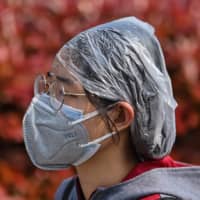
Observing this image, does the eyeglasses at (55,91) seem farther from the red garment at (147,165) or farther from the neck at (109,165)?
the red garment at (147,165)

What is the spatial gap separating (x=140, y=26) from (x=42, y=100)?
42 centimetres

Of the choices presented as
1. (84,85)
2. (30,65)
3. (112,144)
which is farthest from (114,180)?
(30,65)

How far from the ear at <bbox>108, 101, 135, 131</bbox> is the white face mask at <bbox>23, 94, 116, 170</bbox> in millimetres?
45

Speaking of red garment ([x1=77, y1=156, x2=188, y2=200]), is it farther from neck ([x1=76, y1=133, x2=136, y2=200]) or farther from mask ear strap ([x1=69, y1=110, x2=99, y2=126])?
mask ear strap ([x1=69, y1=110, x2=99, y2=126])

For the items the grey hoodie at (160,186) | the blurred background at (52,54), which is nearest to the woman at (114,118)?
the grey hoodie at (160,186)

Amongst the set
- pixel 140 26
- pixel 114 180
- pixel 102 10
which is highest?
pixel 140 26

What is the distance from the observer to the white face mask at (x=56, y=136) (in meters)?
3.17

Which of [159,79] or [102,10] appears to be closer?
[159,79]

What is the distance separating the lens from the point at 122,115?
3.12 meters

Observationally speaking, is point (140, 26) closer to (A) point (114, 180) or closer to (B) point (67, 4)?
(A) point (114, 180)

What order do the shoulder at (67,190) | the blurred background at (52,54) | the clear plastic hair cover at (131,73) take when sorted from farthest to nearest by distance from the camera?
the blurred background at (52,54), the shoulder at (67,190), the clear plastic hair cover at (131,73)

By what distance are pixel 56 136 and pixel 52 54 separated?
2.21 metres

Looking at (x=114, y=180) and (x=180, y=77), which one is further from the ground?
(x=114, y=180)

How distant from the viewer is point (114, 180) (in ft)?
10.5
